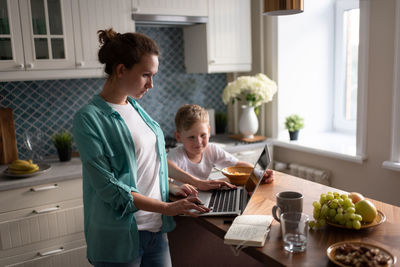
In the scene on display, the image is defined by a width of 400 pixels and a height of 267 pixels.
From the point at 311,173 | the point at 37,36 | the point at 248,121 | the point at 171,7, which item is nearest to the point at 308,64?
the point at 248,121

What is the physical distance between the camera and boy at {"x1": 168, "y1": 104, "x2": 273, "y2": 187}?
1.91 meters

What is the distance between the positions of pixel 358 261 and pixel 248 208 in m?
0.56

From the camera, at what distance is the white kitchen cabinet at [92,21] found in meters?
2.65

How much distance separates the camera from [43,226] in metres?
2.48

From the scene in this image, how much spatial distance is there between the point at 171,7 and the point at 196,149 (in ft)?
4.79

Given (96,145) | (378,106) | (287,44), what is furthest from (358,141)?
(96,145)

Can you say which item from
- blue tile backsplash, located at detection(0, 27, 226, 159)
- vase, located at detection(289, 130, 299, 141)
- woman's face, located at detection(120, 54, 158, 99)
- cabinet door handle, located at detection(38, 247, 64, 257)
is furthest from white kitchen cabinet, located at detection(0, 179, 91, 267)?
vase, located at detection(289, 130, 299, 141)

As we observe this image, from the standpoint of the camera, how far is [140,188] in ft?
5.08

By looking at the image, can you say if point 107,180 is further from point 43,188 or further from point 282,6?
point 43,188

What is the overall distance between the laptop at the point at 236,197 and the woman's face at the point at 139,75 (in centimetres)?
53

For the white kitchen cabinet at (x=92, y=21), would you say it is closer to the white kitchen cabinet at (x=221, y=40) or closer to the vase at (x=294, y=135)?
the white kitchen cabinet at (x=221, y=40)

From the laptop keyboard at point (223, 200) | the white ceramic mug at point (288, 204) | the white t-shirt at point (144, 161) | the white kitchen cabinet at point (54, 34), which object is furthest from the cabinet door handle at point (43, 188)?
the white ceramic mug at point (288, 204)

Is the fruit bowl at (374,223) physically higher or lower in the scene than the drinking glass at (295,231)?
lower

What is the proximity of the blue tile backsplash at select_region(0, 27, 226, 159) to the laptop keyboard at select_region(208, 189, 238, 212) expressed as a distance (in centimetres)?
167
